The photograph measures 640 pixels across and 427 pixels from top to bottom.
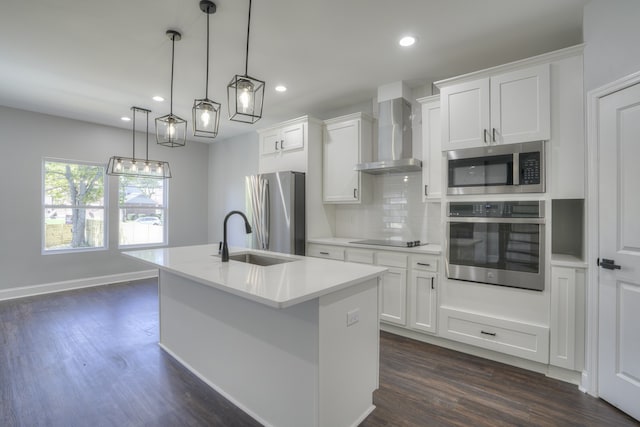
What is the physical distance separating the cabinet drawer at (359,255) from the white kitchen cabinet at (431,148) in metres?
0.86

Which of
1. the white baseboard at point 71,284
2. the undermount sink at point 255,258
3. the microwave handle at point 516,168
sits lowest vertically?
the white baseboard at point 71,284

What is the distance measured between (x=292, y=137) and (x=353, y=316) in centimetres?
295

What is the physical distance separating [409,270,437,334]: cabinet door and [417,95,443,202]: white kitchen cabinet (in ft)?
2.75

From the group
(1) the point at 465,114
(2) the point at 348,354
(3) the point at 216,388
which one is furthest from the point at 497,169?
(3) the point at 216,388

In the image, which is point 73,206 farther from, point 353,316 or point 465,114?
point 465,114

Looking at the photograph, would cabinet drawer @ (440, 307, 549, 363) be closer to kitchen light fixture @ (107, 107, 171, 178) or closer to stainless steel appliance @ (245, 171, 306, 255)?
stainless steel appliance @ (245, 171, 306, 255)

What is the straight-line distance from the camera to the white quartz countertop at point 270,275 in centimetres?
147

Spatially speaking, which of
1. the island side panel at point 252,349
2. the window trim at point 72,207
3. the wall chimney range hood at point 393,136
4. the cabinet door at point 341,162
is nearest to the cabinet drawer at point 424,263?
the wall chimney range hood at point 393,136

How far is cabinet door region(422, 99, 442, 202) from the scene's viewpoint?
3225mm

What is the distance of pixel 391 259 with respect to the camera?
325cm

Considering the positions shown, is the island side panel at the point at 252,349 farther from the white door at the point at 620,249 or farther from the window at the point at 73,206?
the window at the point at 73,206

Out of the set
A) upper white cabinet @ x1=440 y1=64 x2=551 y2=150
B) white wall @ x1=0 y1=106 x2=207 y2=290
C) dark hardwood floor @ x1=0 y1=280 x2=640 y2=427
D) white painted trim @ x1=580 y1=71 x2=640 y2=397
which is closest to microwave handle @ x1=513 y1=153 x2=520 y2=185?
upper white cabinet @ x1=440 y1=64 x2=551 y2=150

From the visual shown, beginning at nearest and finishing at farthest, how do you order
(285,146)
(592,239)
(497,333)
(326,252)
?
(592,239), (497,333), (326,252), (285,146)

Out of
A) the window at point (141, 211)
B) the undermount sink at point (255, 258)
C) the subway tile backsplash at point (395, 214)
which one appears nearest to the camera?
the undermount sink at point (255, 258)
